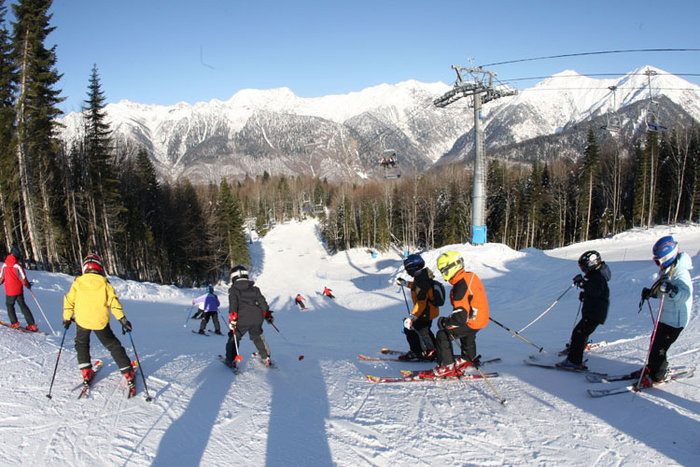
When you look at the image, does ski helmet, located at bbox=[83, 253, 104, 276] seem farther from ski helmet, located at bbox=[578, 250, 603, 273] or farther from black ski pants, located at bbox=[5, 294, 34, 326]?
ski helmet, located at bbox=[578, 250, 603, 273]

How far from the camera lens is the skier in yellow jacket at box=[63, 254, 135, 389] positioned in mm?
5023

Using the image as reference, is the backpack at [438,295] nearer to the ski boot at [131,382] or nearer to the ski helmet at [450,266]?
the ski helmet at [450,266]

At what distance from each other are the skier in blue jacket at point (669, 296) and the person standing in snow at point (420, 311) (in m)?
2.89

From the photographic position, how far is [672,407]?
14.0 feet

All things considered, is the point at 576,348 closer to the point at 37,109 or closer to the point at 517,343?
the point at 517,343

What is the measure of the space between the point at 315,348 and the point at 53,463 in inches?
244

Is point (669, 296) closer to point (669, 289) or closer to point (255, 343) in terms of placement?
point (669, 289)

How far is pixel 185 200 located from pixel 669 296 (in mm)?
44612

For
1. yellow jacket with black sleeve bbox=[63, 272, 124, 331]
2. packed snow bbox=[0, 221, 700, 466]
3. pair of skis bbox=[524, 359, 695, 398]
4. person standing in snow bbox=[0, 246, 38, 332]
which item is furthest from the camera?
person standing in snow bbox=[0, 246, 38, 332]

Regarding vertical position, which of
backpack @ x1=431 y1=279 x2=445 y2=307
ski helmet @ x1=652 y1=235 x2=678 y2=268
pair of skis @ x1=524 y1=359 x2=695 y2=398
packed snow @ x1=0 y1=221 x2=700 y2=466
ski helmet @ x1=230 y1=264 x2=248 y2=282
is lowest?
packed snow @ x1=0 y1=221 x2=700 y2=466

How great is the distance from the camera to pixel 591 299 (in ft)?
18.1

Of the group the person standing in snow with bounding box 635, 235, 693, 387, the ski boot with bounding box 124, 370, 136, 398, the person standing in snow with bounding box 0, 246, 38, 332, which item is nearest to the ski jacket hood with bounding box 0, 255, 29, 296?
the person standing in snow with bounding box 0, 246, 38, 332

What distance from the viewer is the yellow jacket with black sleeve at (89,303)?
5.02 metres

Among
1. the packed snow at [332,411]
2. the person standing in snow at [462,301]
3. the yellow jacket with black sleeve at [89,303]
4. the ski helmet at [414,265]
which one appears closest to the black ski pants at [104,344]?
the yellow jacket with black sleeve at [89,303]
